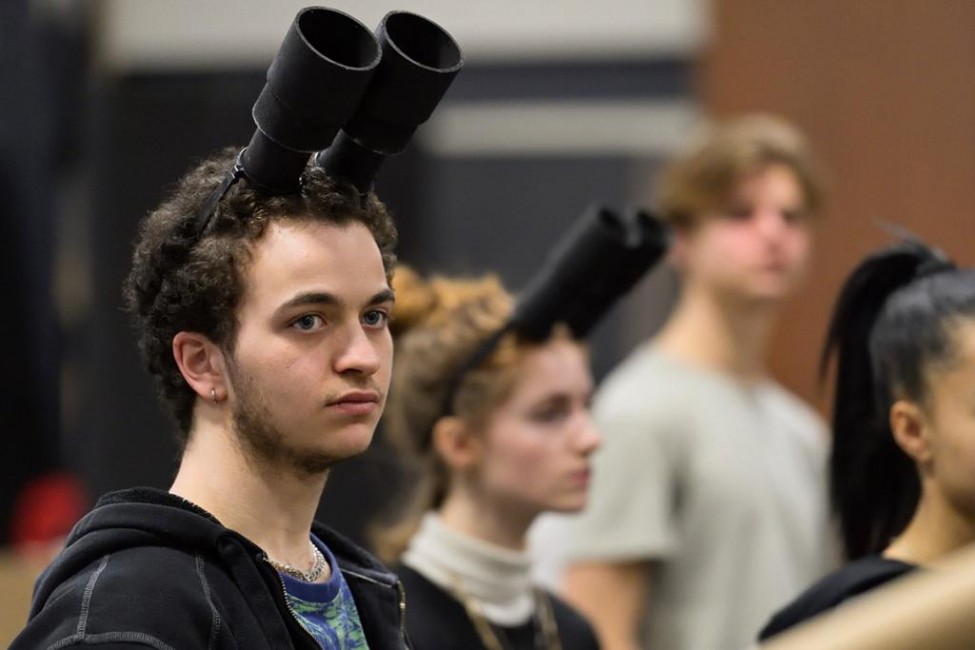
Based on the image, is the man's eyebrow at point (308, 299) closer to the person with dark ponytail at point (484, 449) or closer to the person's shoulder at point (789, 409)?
the person with dark ponytail at point (484, 449)

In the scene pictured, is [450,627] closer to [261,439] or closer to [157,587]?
[261,439]

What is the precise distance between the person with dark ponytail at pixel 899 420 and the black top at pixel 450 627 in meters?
0.47

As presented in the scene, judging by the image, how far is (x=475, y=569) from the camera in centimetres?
265

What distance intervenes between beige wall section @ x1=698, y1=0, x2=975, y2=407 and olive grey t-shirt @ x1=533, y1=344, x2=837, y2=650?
1320 millimetres

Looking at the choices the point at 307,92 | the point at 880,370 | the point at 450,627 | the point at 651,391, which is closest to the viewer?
the point at 307,92

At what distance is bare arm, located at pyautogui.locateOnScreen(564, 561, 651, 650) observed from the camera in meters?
3.05

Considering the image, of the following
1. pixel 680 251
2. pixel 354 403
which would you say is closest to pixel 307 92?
pixel 354 403

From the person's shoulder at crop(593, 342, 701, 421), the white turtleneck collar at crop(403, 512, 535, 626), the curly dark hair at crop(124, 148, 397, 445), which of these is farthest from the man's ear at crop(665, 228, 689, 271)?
the curly dark hair at crop(124, 148, 397, 445)

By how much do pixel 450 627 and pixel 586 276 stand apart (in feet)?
1.77

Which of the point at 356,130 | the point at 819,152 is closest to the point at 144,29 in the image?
the point at 819,152

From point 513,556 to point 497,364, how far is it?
0.30 meters

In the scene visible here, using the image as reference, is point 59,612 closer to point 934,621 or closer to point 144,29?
point 934,621

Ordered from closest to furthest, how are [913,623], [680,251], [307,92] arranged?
[913,623]
[307,92]
[680,251]

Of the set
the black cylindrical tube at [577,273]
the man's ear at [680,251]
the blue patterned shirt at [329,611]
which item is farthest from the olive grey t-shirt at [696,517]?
the blue patterned shirt at [329,611]
